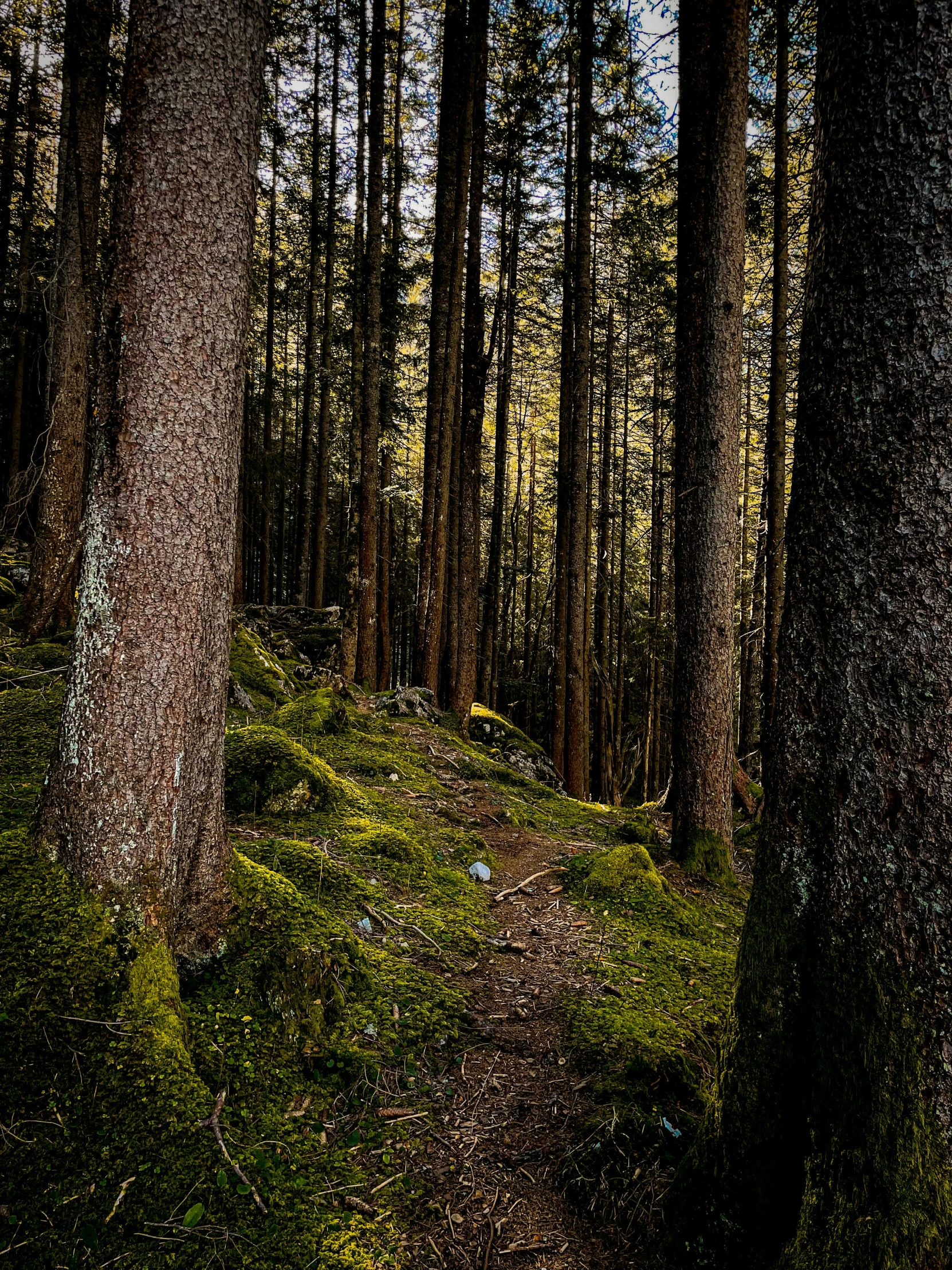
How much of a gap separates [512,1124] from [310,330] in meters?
18.7

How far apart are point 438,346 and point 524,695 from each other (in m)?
13.4

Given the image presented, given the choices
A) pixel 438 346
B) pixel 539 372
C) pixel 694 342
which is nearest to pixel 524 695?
pixel 539 372

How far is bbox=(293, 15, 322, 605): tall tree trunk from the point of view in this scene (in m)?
15.5

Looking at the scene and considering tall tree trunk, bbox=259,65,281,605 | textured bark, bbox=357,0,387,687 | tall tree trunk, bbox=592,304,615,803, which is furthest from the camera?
tall tree trunk, bbox=259,65,281,605

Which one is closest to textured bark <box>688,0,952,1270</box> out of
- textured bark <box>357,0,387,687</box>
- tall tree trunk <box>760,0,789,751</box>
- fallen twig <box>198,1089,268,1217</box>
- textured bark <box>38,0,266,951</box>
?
fallen twig <box>198,1089,268,1217</box>

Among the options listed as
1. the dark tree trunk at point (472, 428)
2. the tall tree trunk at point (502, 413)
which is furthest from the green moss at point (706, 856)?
the tall tree trunk at point (502, 413)

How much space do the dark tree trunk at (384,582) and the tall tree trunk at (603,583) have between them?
5264 millimetres

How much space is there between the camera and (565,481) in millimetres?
11711

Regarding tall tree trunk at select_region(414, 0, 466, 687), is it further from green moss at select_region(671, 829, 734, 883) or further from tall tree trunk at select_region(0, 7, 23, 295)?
tall tree trunk at select_region(0, 7, 23, 295)

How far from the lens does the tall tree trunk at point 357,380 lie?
34.5 ft

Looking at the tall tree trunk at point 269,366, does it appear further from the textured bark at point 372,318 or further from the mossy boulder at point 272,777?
the mossy boulder at point 272,777

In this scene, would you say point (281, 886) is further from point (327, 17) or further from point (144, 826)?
point (327, 17)

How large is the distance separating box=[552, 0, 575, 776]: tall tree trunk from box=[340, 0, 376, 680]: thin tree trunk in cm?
353

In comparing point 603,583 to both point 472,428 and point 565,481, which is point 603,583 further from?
point 472,428
